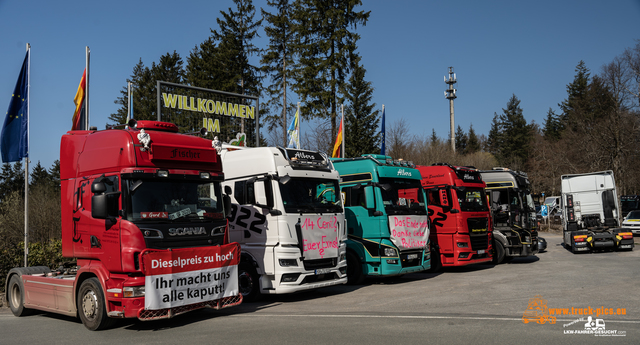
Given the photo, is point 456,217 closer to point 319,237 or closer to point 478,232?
point 478,232

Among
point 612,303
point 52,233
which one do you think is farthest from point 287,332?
point 52,233

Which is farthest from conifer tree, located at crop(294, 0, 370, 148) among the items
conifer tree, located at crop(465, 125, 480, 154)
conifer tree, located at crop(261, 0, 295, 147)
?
conifer tree, located at crop(465, 125, 480, 154)

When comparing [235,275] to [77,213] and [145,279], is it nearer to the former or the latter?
[145,279]

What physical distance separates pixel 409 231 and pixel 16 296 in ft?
30.4

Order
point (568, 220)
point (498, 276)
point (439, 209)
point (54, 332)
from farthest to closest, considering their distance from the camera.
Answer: point (568, 220) → point (439, 209) → point (498, 276) → point (54, 332)

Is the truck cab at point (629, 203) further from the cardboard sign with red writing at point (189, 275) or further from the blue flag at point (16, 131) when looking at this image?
the blue flag at point (16, 131)

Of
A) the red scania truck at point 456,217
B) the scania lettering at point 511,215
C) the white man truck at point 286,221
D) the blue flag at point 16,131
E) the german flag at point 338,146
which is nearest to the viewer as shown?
the white man truck at point 286,221

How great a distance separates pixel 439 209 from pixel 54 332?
36.0 ft

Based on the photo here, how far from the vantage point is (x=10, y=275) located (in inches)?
396

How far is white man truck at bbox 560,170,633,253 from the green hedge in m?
19.8

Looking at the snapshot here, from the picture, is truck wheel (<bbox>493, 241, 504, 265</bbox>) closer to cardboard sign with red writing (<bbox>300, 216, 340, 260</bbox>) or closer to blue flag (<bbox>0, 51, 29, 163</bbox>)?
cardboard sign with red writing (<bbox>300, 216, 340, 260</bbox>)

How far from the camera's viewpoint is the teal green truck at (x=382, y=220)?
1242 centimetres

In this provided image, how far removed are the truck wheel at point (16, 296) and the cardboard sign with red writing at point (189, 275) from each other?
4045 millimetres

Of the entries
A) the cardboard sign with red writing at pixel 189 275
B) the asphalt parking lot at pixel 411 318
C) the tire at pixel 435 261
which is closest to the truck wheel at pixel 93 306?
the asphalt parking lot at pixel 411 318
